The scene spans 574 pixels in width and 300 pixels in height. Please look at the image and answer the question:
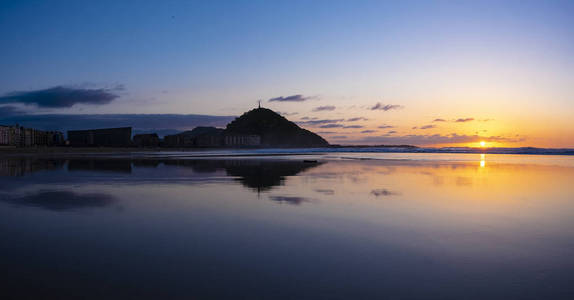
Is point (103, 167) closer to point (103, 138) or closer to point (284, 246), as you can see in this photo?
point (284, 246)

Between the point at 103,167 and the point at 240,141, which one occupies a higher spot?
the point at 240,141

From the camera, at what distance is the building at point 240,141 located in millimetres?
160975

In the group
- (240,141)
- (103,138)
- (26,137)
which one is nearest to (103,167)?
(26,137)

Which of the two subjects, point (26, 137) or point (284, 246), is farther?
point (26, 137)

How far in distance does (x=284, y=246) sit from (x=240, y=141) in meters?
168

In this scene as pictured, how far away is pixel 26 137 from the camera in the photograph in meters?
67.5

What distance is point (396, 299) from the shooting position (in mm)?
3977

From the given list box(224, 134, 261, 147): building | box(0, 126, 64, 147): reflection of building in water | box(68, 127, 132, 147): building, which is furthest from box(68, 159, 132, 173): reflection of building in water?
box(224, 134, 261, 147): building

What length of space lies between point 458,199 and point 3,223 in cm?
1198

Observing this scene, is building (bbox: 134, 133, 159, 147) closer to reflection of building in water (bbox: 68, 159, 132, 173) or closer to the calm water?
reflection of building in water (bbox: 68, 159, 132, 173)

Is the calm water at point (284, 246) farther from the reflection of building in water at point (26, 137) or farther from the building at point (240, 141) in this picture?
the building at point (240, 141)

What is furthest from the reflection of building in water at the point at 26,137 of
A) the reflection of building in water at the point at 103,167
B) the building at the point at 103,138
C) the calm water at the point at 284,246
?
the calm water at the point at 284,246

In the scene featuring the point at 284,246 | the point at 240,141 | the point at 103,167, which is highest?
the point at 240,141

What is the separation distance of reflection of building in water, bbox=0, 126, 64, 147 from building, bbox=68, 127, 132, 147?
172 inches
